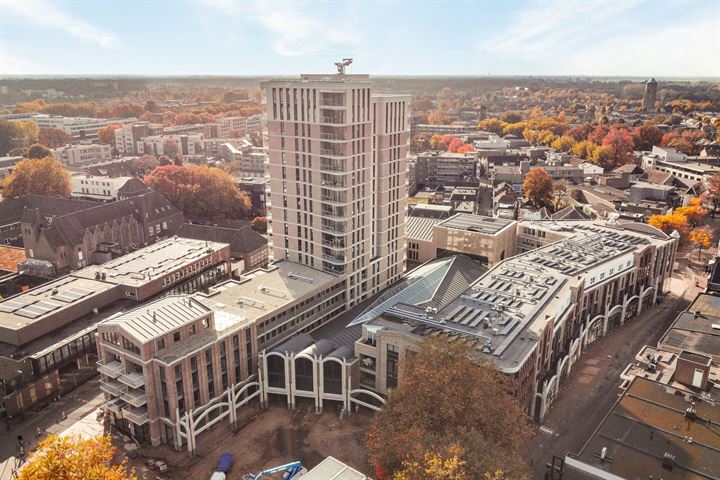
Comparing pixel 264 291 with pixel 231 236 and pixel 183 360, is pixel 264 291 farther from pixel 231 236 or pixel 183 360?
pixel 231 236

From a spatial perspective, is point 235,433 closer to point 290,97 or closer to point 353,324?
point 353,324

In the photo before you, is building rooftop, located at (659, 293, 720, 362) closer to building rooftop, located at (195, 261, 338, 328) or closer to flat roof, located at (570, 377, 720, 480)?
flat roof, located at (570, 377, 720, 480)

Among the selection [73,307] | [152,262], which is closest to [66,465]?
[73,307]

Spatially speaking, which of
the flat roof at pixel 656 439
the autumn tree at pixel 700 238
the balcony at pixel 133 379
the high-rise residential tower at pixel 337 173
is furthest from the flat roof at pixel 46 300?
Result: the autumn tree at pixel 700 238

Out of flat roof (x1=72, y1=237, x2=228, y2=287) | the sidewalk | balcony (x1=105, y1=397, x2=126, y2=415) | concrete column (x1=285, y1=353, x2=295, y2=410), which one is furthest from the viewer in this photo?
flat roof (x1=72, y1=237, x2=228, y2=287)

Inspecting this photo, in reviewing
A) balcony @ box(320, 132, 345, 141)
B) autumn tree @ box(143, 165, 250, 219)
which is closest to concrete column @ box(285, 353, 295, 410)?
balcony @ box(320, 132, 345, 141)

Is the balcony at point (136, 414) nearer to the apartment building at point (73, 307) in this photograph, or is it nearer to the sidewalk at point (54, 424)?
the sidewalk at point (54, 424)
